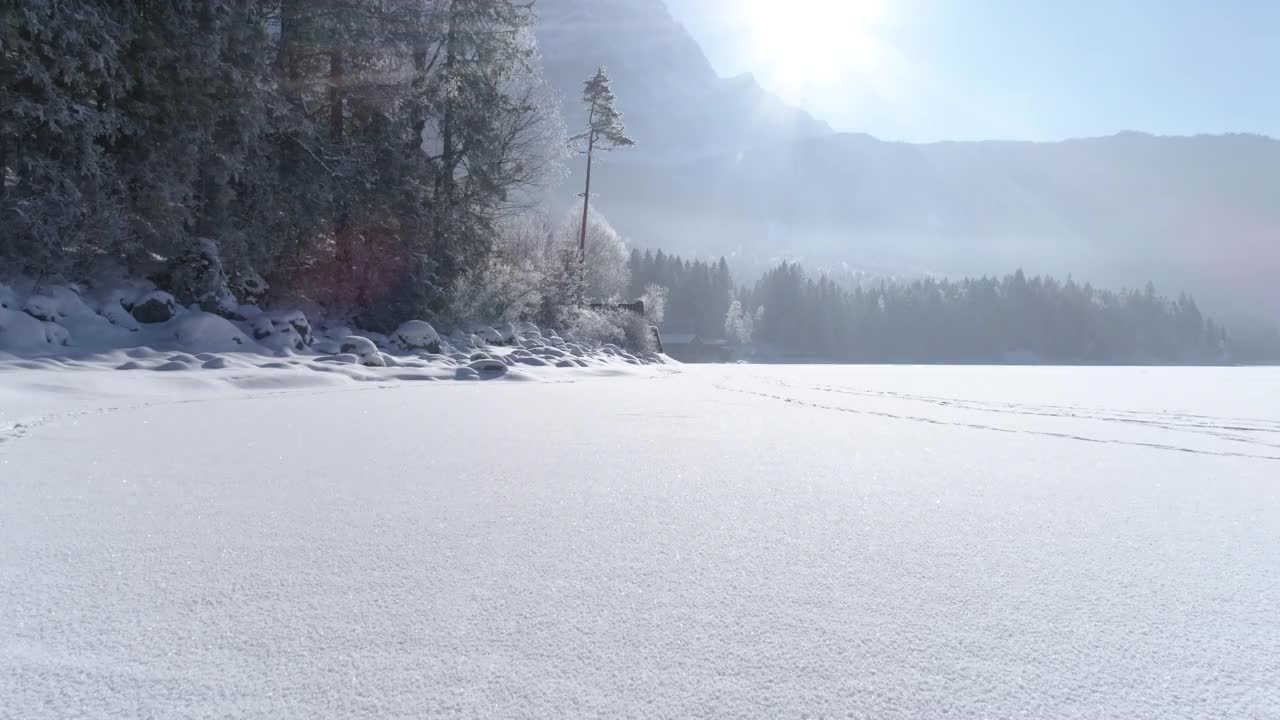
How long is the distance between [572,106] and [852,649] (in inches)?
3687

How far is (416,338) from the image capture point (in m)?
8.94

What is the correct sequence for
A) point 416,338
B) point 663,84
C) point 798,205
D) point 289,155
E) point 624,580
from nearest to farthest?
1. point 624,580
2. point 416,338
3. point 289,155
4. point 663,84
5. point 798,205

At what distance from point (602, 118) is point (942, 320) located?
51.5 metres

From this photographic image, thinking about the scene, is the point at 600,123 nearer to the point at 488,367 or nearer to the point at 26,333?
the point at 488,367

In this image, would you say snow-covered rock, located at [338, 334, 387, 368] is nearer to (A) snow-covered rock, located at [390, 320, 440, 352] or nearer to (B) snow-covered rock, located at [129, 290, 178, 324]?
(A) snow-covered rock, located at [390, 320, 440, 352]

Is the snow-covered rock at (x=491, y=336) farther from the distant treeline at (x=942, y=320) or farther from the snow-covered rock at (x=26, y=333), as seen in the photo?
the distant treeline at (x=942, y=320)

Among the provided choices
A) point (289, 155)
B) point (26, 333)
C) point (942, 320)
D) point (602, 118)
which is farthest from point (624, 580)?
point (942, 320)

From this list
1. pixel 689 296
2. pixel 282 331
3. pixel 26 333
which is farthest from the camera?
pixel 689 296

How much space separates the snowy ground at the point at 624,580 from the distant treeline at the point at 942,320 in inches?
2250

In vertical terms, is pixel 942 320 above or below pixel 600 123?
below

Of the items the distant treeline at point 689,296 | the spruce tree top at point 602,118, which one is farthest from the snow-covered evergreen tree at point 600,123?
the distant treeline at point 689,296

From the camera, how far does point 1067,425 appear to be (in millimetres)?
3414

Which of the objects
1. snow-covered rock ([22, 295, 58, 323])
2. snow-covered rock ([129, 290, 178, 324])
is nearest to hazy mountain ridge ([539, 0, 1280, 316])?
snow-covered rock ([129, 290, 178, 324])

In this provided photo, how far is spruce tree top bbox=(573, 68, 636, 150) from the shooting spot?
21.8m
